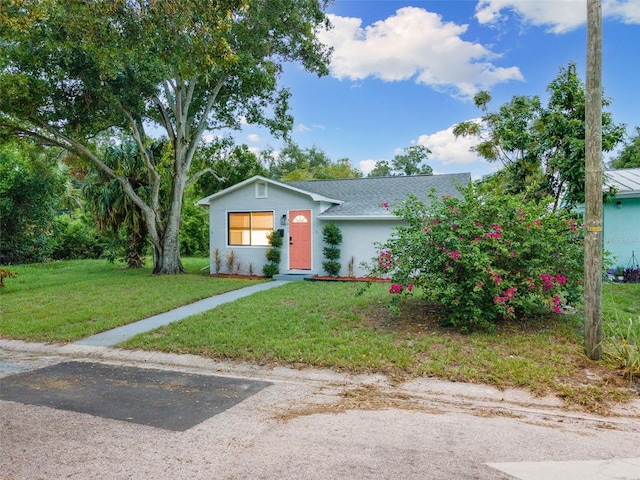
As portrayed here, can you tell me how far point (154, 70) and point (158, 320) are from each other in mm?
6655

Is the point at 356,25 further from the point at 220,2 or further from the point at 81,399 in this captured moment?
the point at 81,399

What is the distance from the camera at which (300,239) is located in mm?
13672

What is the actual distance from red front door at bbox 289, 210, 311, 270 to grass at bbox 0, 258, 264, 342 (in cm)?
202

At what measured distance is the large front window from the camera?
14.3 metres

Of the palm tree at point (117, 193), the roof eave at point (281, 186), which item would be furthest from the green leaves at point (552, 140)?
the palm tree at point (117, 193)

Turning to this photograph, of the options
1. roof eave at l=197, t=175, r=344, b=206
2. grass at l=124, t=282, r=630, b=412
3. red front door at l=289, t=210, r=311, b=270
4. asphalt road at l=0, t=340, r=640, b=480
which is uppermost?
roof eave at l=197, t=175, r=344, b=206

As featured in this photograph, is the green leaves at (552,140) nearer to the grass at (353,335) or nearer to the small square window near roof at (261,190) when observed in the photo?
the grass at (353,335)

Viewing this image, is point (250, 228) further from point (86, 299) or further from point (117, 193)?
point (86, 299)

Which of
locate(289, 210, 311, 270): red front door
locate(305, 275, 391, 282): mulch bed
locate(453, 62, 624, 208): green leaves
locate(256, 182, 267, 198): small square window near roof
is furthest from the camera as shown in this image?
locate(256, 182, 267, 198): small square window near roof

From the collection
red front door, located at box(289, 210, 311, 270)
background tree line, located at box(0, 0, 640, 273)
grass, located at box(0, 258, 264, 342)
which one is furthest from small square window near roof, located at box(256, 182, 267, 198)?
grass, located at box(0, 258, 264, 342)

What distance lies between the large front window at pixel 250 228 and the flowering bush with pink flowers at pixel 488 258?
819 cm

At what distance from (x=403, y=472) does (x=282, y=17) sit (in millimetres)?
14019

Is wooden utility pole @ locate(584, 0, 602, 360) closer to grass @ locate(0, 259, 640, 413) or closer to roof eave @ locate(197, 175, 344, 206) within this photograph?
grass @ locate(0, 259, 640, 413)

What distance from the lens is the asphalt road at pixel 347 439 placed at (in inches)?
108
